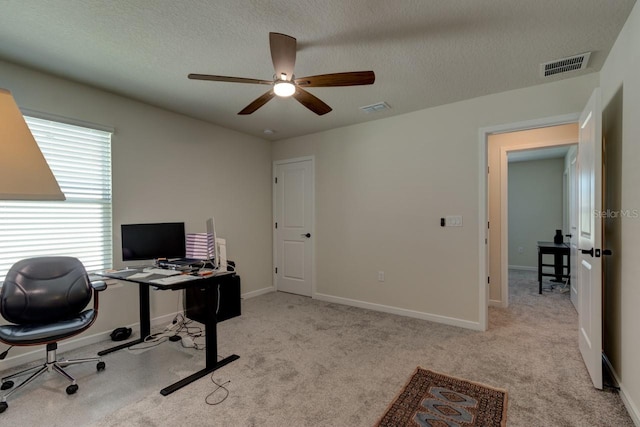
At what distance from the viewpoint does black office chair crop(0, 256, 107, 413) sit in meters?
2.13

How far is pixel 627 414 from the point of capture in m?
1.88

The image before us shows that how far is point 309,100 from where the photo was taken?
2.42m

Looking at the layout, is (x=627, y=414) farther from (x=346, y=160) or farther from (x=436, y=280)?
(x=346, y=160)

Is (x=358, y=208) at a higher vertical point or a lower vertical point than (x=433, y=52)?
lower

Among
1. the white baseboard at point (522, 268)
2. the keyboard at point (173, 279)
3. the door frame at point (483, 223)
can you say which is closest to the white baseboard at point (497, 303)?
the door frame at point (483, 223)

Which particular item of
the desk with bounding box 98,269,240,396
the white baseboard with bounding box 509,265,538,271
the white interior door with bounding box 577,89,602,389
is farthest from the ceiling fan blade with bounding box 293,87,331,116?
the white baseboard with bounding box 509,265,538,271

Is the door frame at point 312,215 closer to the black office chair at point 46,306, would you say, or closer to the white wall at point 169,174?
the white wall at point 169,174

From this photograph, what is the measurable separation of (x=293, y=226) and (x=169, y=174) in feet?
6.49

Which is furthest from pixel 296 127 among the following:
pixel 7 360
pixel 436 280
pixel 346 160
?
pixel 7 360

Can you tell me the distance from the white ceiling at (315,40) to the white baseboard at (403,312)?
2.46 metres

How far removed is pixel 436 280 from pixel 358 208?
1.34m

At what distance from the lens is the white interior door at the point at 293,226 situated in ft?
15.6

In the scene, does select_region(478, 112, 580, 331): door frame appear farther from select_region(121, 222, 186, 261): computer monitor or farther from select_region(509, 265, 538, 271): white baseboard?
select_region(509, 265, 538, 271): white baseboard

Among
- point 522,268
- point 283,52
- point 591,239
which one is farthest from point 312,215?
point 522,268
